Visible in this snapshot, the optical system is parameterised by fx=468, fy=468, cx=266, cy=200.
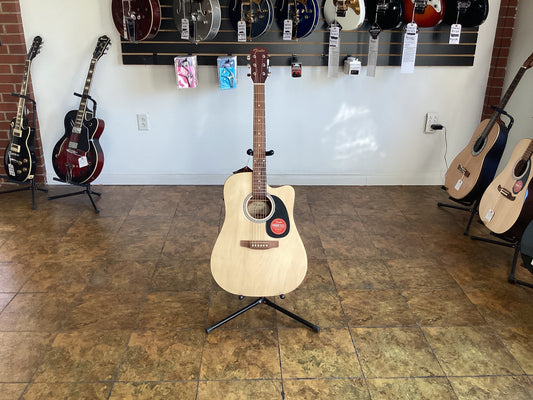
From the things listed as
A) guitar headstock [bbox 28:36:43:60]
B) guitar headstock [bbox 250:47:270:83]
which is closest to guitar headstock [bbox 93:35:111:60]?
guitar headstock [bbox 28:36:43:60]

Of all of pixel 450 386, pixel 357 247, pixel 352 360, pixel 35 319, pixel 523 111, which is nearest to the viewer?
pixel 450 386

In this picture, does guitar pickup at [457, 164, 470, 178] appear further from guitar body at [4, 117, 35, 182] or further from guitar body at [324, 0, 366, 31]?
guitar body at [4, 117, 35, 182]

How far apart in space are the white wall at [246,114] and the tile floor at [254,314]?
53cm

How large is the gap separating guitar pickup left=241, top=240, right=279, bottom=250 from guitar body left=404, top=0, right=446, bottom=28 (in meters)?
2.03

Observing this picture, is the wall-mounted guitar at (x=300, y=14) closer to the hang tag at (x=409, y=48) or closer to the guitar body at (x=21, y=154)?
the hang tag at (x=409, y=48)

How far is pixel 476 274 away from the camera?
8.51ft

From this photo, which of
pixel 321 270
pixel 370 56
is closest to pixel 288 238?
pixel 321 270

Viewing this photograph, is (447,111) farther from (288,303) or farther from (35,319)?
(35,319)

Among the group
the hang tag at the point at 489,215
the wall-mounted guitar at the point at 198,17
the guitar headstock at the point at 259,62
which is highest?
the wall-mounted guitar at the point at 198,17

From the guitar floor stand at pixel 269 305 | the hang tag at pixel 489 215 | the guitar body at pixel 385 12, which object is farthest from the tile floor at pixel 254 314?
the guitar body at pixel 385 12

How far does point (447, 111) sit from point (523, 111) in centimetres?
55

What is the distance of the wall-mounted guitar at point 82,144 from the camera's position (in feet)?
10.6

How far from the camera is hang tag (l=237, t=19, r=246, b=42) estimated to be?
3.17 meters

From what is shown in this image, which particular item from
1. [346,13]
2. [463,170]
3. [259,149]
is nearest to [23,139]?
[259,149]
